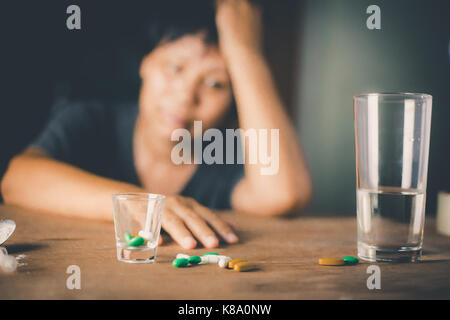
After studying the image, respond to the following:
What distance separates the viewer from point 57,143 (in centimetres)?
161

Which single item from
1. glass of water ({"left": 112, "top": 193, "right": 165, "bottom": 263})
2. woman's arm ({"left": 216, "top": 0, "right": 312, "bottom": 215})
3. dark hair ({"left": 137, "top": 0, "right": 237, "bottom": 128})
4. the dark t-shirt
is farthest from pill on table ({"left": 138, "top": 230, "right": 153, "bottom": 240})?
dark hair ({"left": 137, "top": 0, "right": 237, "bottom": 128})

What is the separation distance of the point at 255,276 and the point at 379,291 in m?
0.14

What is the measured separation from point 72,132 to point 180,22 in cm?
60

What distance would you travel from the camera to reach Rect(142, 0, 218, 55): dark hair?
162 centimetres

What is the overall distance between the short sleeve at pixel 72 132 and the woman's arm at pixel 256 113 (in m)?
0.62

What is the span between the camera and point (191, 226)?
74 cm

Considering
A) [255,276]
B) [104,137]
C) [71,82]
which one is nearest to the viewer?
[255,276]

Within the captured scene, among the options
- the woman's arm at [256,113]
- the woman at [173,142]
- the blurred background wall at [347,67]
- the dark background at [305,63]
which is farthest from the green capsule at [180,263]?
the blurred background wall at [347,67]

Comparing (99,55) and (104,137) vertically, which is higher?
(99,55)

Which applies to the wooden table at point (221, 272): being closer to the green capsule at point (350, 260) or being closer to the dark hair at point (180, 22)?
the green capsule at point (350, 260)

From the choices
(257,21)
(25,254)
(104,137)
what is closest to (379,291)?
(25,254)

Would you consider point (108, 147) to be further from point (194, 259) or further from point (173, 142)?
point (194, 259)

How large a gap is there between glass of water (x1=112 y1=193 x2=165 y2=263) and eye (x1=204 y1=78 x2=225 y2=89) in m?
0.99
